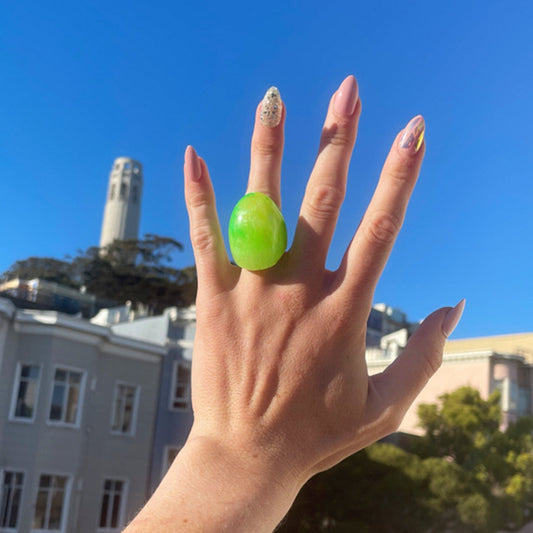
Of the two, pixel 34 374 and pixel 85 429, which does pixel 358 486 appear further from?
pixel 34 374

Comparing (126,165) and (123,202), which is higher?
(126,165)

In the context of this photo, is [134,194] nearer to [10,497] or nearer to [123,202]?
[123,202]

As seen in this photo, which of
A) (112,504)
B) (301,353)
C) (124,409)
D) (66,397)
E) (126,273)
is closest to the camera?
(301,353)

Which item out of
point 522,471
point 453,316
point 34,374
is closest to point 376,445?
point 522,471

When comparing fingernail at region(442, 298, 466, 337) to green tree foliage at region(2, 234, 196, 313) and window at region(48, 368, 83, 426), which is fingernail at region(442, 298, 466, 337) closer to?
window at region(48, 368, 83, 426)

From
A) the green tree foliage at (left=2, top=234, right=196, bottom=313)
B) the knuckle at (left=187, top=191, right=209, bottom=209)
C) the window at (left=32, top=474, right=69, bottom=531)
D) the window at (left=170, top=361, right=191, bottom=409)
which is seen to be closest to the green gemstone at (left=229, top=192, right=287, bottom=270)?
the knuckle at (left=187, top=191, right=209, bottom=209)

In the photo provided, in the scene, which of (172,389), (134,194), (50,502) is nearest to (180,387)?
(172,389)
